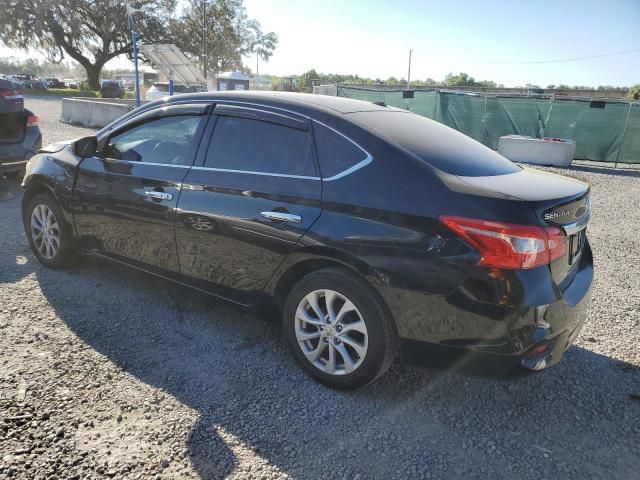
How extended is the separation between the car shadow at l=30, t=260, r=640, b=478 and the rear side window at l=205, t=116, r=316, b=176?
3.46 feet

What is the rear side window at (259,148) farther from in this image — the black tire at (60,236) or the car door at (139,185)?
the black tire at (60,236)

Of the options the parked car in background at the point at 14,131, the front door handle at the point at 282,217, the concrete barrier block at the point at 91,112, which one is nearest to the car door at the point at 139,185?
the front door handle at the point at 282,217

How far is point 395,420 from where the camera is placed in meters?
2.59

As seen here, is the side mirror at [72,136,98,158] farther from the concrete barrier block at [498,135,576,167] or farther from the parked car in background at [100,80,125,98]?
the parked car in background at [100,80,125,98]

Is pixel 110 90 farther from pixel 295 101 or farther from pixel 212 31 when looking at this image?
pixel 295 101

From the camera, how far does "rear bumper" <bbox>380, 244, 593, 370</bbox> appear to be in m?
2.25

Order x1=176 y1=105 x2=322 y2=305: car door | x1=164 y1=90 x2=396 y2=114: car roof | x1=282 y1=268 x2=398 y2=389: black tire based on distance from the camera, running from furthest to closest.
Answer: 1. x1=164 y1=90 x2=396 y2=114: car roof
2. x1=176 y1=105 x2=322 y2=305: car door
3. x1=282 y1=268 x2=398 y2=389: black tire

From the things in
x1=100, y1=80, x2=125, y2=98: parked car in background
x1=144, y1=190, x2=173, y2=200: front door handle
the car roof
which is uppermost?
x1=100, y1=80, x2=125, y2=98: parked car in background

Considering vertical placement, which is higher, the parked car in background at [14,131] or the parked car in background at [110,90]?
the parked car in background at [110,90]

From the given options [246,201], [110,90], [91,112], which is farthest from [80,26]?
[246,201]

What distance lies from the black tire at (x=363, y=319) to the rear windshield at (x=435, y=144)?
0.79m

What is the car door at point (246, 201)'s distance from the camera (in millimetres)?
2773

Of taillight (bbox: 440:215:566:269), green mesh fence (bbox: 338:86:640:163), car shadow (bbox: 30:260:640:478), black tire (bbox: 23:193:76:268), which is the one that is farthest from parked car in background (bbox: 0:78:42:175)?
green mesh fence (bbox: 338:86:640:163)

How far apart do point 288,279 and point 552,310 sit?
1473mm
